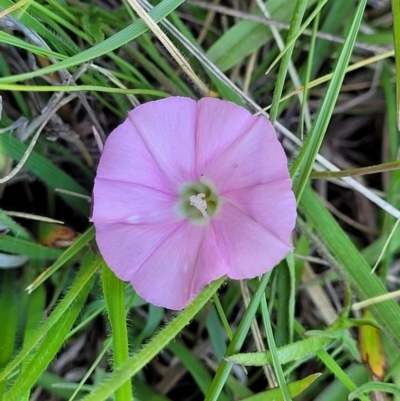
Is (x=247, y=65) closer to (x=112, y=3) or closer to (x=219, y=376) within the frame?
(x=112, y=3)

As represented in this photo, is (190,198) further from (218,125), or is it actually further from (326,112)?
(326,112)

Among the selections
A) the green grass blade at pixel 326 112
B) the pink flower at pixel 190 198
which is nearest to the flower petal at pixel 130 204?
the pink flower at pixel 190 198

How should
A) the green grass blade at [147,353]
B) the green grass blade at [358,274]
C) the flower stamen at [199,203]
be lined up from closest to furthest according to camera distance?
the green grass blade at [147,353], the flower stamen at [199,203], the green grass blade at [358,274]

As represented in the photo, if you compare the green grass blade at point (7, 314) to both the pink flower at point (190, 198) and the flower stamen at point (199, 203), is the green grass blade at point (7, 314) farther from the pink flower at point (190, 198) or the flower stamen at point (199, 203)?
the flower stamen at point (199, 203)

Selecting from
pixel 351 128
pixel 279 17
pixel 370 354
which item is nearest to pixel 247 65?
pixel 279 17

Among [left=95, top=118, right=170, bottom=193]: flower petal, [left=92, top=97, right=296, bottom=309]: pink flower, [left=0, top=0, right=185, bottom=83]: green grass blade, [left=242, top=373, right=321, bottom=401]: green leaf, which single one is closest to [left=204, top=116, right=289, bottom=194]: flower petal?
[left=92, top=97, right=296, bottom=309]: pink flower

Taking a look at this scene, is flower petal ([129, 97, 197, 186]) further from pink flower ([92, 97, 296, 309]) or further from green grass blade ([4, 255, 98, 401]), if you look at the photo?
green grass blade ([4, 255, 98, 401])

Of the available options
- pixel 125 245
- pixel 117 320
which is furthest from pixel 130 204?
pixel 117 320
